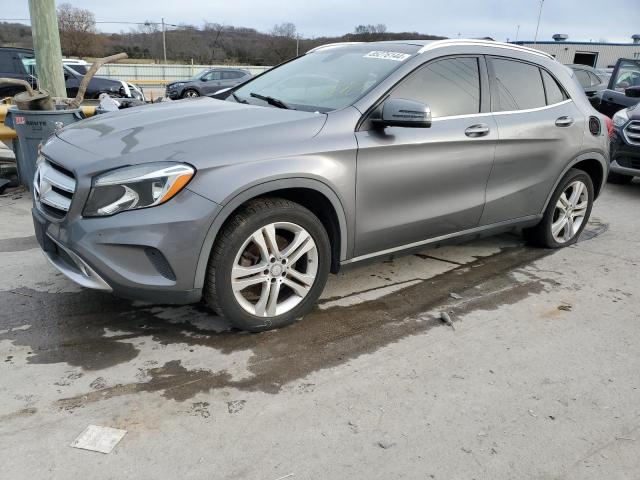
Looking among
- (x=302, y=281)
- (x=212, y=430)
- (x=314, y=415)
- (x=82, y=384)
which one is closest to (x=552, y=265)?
(x=302, y=281)

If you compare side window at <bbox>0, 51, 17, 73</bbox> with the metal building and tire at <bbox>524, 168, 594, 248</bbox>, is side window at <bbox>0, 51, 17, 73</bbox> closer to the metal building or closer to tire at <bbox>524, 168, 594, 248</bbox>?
tire at <bbox>524, 168, 594, 248</bbox>

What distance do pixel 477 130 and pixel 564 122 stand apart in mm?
1148

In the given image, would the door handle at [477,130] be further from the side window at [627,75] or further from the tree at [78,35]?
the tree at [78,35]

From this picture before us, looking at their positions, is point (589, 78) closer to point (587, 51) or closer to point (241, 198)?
point (241, 198)

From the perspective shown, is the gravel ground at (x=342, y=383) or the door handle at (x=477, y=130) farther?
the door handle at (x=477, y=130)

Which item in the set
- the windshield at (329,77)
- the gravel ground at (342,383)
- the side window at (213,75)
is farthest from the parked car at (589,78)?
the side window at (213,75)

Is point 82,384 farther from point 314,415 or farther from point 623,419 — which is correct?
point 623,419

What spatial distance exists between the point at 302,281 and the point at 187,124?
1125 millimetres

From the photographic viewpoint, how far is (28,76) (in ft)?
42.1

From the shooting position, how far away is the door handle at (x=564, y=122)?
15.0ft

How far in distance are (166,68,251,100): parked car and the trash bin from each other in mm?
17857

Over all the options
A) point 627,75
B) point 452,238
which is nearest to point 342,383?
point 452,238

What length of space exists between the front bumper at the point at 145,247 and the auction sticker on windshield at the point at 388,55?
1735 mm

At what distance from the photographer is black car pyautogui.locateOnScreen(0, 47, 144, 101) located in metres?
12.3
